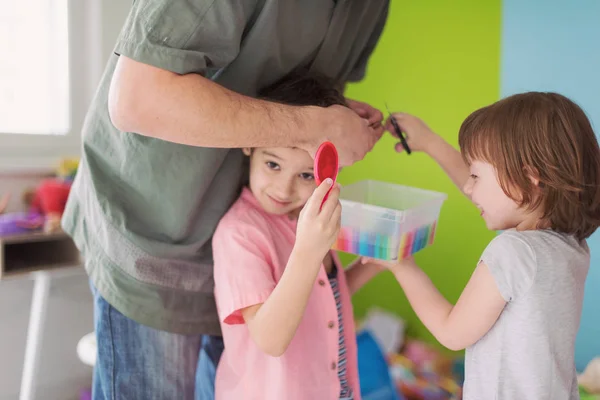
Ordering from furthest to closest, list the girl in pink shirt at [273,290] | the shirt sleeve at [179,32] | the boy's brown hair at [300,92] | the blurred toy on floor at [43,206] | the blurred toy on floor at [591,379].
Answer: the blurred toy on floor at [43,206], the blurred toy on floor at [591,379], the boy's brown hair at [300,92], the girl in pink shirt at [273,290], the shirt sleeve at [179,32]

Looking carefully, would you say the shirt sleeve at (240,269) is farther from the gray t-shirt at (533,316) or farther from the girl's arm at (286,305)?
the gray t-shirt at (533,316)

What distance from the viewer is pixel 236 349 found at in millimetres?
998

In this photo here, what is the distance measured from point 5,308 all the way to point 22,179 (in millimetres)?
450

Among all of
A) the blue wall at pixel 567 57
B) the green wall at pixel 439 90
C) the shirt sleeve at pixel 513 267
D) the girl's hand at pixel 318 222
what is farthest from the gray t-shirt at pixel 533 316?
the green wall at pixel 439 90

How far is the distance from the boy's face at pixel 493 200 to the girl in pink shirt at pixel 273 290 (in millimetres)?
280

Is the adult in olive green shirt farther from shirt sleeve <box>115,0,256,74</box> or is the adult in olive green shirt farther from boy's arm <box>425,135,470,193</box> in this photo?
boy's arm <box>425,135,470,193</box>

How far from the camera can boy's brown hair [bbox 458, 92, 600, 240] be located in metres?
0.82

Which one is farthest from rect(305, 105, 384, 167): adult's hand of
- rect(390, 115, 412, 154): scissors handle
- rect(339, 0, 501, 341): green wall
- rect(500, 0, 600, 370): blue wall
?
rect(339, 0, 501, 341): green wall

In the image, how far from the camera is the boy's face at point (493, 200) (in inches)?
34.2

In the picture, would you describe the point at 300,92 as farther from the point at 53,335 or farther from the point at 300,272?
the point at 53,335

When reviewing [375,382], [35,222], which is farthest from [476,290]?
[35,222]

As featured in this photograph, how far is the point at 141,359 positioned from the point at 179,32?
62 cm

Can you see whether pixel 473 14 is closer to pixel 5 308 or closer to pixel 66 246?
pixel 66 246

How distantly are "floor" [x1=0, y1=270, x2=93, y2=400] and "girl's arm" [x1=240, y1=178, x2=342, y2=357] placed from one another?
1.33 metres
